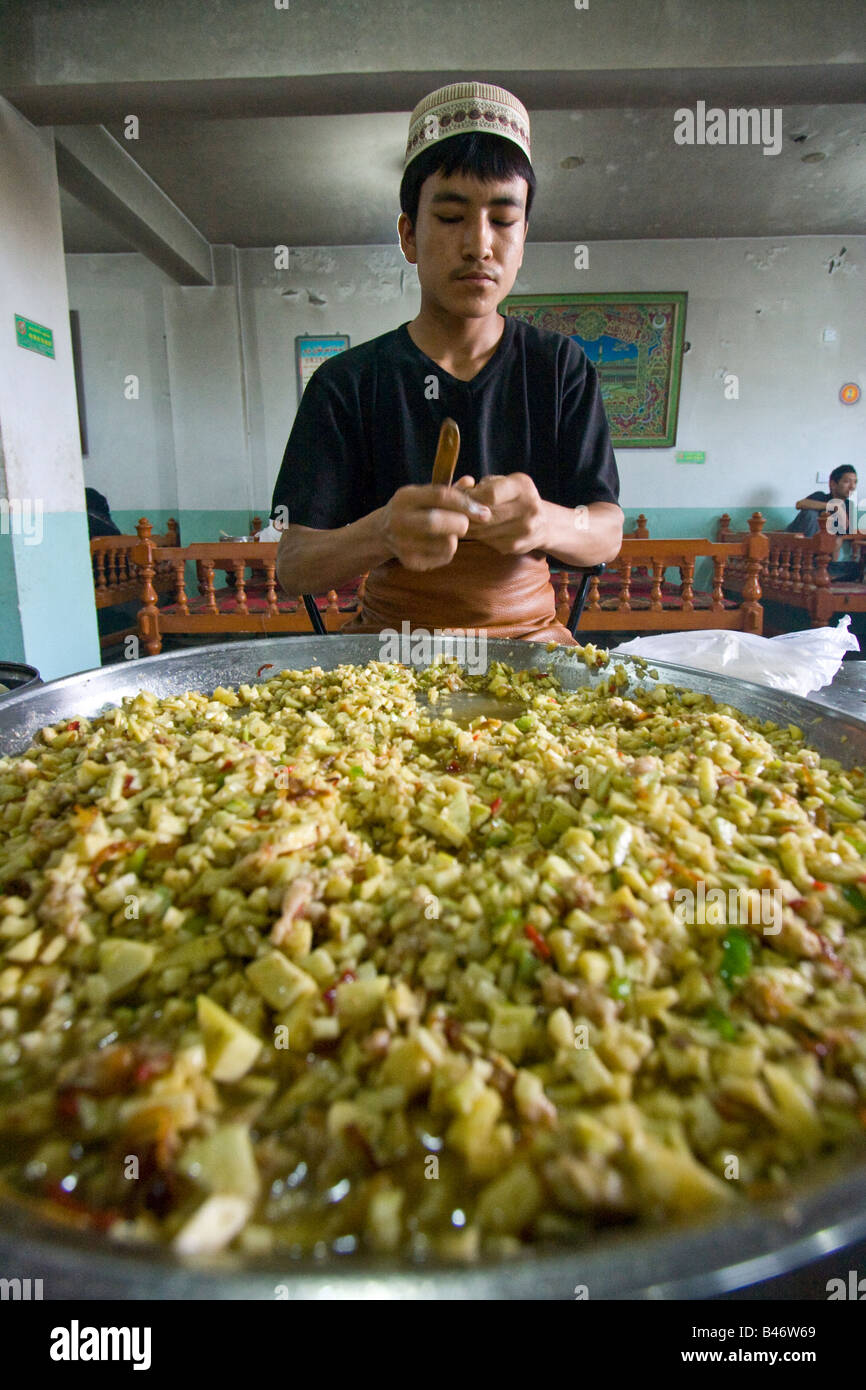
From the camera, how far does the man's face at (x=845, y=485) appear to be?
6.38 metres

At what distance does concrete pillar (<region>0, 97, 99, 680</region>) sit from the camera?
11.3 ft

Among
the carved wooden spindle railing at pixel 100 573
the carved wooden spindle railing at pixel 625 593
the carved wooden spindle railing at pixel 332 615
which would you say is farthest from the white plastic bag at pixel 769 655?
the carved wooden spindle railing at pixel 100 573

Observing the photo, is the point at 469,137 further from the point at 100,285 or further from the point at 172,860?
the point at 100,285

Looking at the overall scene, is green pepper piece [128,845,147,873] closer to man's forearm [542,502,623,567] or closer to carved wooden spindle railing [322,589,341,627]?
man's forearm [542,502,623,567]

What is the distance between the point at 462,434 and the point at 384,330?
5554 millimetres

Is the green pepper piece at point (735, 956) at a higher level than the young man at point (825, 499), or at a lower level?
lower

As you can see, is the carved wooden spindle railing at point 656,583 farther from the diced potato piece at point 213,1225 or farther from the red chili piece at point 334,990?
the diced potato piece at point 213,1225

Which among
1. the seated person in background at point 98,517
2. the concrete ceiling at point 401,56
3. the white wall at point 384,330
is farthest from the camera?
the white wall at point 384,330

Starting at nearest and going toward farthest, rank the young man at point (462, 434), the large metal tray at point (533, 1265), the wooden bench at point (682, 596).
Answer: the large metal tray at point (533, 1265) → the young man at point (462, 434) → the wooden bench at point (682, 596)

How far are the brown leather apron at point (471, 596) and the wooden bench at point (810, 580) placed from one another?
3.81 m

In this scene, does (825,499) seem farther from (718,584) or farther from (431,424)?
(431,424)

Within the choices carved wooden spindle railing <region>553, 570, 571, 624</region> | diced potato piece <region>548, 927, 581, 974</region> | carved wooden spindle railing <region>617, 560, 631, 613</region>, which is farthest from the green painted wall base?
diced potato piece <region>548, 927, 581, 974</region>
